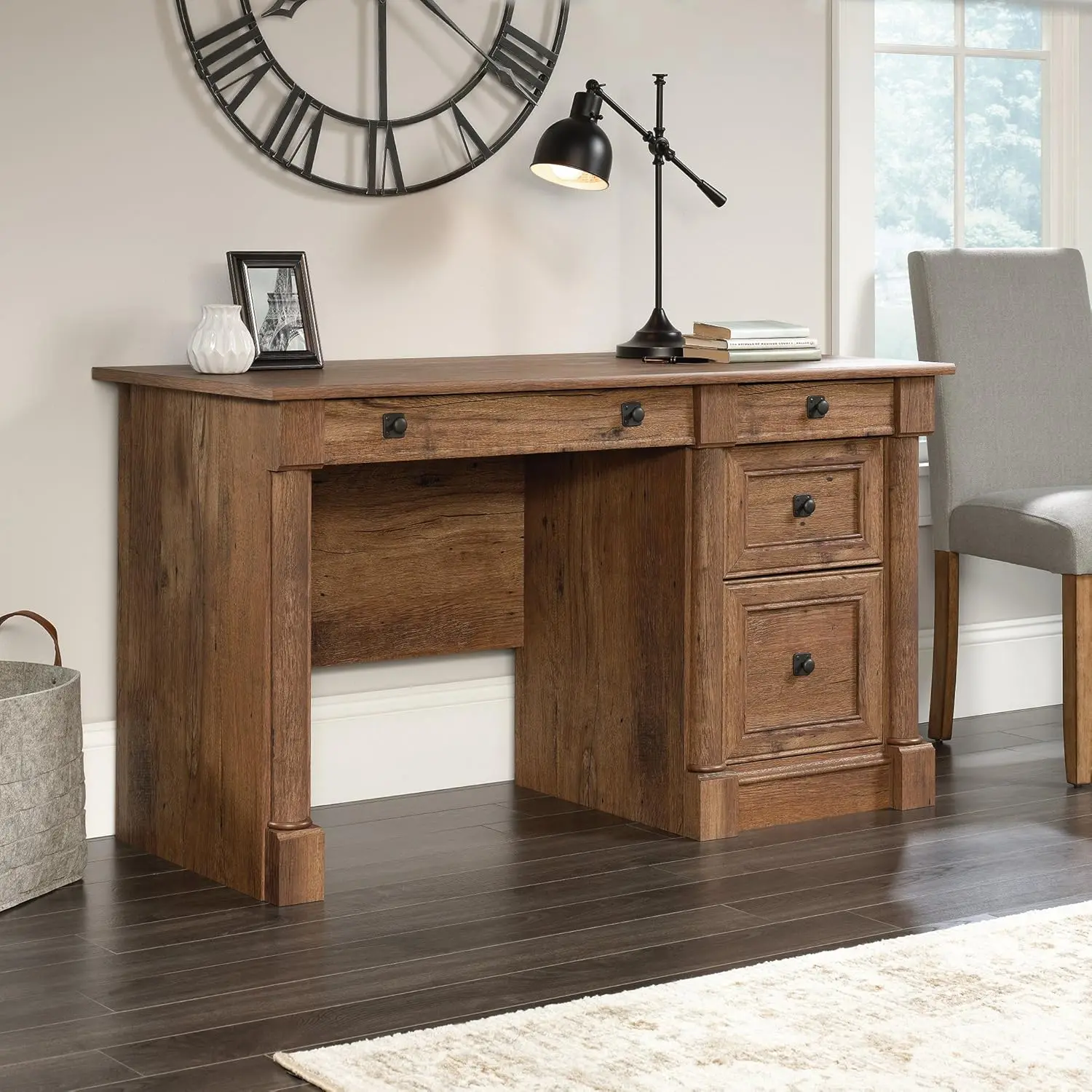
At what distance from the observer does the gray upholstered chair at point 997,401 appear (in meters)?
3.68

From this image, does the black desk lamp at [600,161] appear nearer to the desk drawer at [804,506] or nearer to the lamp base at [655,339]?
the lamp base at [655,339]

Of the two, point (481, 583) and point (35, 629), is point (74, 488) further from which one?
point (481, 583)

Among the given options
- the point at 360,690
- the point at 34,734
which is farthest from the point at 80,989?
the point at 360,690

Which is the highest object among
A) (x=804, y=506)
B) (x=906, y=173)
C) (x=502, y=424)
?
(x=906, y=173)

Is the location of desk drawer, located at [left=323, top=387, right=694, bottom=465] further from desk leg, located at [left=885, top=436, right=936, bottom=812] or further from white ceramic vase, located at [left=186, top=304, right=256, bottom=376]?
desk leg, located at [left=885, top=436, right=936, bottom=812]

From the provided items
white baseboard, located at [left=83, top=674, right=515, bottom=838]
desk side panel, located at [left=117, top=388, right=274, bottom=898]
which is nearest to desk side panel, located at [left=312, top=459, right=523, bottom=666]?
white baseboard, located at [left=83, top=674, right=515, bottom=838]

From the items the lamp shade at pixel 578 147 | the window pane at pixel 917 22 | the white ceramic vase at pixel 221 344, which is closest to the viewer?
the white ceramic vase at pixel 221 344

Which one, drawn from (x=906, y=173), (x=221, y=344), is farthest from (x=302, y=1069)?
(x=906, y=173)

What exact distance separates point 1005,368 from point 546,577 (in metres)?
1.12

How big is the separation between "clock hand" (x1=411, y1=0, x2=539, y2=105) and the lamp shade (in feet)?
0.51

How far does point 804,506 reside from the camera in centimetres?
313

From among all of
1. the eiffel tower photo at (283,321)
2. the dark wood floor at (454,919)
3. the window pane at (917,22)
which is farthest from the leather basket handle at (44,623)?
the window pane at (917,22)

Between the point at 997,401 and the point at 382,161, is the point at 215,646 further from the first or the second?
the point at 997,401

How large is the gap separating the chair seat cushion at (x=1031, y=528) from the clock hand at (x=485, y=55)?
1.21m
